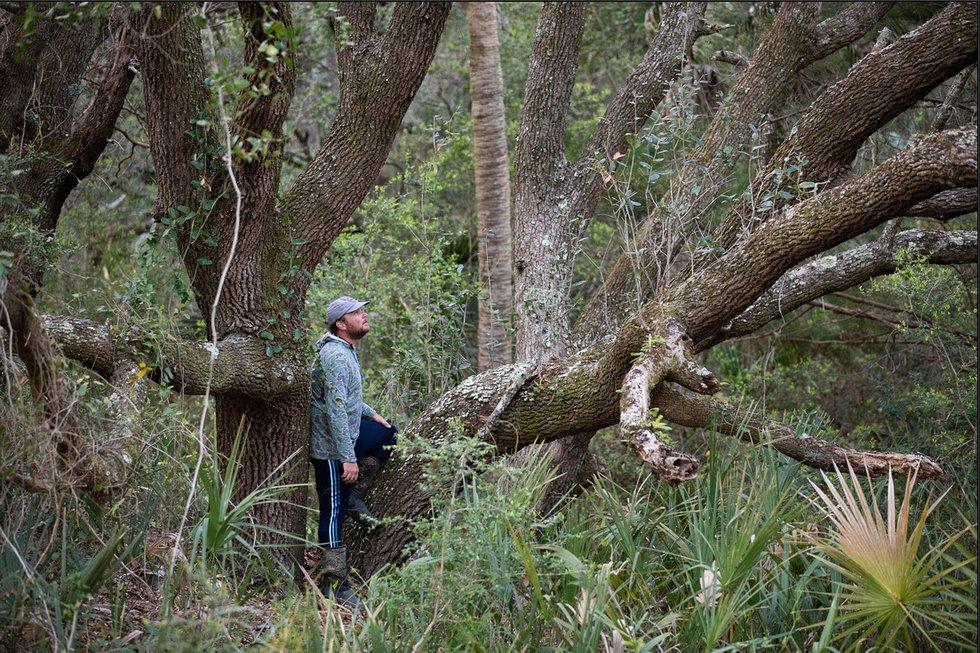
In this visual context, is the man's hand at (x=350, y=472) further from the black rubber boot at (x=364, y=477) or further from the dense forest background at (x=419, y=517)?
the dense forest background at (x=419, y=517)

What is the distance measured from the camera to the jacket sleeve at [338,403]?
19.5 ft

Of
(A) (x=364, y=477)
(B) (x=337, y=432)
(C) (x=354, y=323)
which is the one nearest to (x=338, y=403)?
(B) (x=337, y=432)

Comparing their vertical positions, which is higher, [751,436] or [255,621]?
[751,436]

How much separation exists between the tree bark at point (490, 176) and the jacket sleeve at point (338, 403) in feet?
6.99

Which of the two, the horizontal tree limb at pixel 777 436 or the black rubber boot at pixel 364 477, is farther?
the black rubber boot at pixel 364 477

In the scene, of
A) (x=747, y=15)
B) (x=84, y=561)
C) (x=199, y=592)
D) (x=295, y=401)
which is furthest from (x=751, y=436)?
(x=747, y=15)

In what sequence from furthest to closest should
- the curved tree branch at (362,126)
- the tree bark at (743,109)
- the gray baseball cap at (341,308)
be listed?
the tree bark at (743,109) → the gray baseball cap at (341,308) → the curved tree branch at (362,126)

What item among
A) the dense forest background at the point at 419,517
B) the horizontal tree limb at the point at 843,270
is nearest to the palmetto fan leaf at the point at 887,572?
the dense forest background at the point at 419,517

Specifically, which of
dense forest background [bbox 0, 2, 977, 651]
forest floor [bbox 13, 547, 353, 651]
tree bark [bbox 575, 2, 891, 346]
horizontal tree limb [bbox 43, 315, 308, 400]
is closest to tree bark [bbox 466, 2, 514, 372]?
dense forest background [bbox 0, 2, 977, 651]

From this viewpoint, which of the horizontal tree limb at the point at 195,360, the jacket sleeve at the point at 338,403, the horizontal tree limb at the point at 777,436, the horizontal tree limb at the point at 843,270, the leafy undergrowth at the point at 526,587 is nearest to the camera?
the leafy undergrowth at the point at 526,587

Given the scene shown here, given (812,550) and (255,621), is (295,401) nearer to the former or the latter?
(255,621)

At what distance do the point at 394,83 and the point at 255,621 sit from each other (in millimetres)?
3180

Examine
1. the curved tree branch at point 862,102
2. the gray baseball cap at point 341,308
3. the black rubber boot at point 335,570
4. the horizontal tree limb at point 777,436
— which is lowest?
the black rubber boot at point 335,570

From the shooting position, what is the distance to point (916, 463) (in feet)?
16.4
